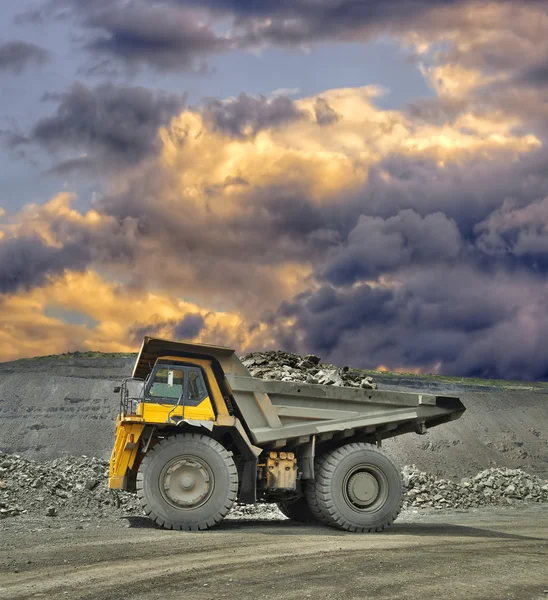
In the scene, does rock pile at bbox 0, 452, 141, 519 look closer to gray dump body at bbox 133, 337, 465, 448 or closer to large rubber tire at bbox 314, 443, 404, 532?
gray dump body at bbox 133, 337, 465, 448

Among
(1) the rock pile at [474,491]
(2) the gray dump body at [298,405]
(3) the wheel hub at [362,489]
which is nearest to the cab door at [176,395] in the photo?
(2) the gray dump body at [298,405]

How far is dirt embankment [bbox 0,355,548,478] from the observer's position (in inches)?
1366

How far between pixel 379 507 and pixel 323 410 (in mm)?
2055

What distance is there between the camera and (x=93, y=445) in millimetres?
34312

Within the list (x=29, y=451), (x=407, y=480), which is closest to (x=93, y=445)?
(x=29, y=451)

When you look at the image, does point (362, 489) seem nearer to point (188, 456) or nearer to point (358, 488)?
point (358, 488)

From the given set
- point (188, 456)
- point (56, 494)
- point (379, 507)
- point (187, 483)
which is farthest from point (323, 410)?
point (56, 494)

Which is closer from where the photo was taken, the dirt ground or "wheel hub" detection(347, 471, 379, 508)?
the dirt ground

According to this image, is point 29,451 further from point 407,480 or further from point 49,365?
point 407,480

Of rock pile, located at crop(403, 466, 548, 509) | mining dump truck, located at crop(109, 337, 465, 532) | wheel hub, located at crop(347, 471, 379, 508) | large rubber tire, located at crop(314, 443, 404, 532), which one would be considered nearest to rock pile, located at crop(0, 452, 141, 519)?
mining dump truck, located at crop(109, 337, 465, 532)

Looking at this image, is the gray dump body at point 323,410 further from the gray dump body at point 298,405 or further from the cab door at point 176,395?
the cab door at point 176,395

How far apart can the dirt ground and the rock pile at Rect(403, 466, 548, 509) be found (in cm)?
→ 562

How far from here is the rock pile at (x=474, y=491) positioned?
786 inches

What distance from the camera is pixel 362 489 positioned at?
14094mm
